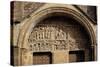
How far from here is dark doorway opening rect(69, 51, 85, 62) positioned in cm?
235

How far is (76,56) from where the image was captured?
2.36 meters

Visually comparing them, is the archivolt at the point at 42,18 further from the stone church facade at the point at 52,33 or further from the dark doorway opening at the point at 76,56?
the dark doorway opening at the point at 76,56

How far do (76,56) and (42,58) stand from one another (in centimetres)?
35

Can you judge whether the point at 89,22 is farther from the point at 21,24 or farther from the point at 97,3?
the point at 21,24

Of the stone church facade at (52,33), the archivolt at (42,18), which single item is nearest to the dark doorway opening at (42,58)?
the stone church facade at (52,33)

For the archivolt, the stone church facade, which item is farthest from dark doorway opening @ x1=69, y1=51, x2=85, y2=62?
the archivolt

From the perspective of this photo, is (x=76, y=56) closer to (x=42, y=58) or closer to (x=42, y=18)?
(x=42, y=58)

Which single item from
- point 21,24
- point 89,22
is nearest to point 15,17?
point 21,24

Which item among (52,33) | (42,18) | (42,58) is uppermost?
(42,18)

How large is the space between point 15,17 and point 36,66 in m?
0.49

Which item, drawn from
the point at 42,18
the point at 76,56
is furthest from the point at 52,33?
the point at 76,56

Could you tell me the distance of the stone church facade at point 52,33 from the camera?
7.07 feet

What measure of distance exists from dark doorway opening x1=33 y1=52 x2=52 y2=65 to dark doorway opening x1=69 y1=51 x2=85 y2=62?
21 cm
